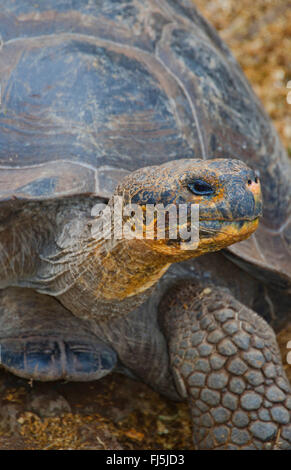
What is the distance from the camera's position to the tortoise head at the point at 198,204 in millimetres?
2037

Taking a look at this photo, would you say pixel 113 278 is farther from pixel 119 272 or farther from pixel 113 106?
pixel 113 106

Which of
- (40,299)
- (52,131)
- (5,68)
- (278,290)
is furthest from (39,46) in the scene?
(278,290)

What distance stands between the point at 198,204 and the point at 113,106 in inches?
46.3

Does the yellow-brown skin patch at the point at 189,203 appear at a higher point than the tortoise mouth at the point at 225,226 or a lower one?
higher

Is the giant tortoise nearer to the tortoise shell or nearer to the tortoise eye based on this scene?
the tortoise shell

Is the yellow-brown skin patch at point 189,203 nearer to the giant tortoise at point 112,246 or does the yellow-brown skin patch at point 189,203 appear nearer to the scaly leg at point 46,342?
the giant tortoise at point 112,246

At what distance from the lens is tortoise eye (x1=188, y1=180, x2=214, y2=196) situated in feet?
6.74

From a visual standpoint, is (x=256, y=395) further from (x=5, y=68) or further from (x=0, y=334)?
(x=5, y=68)

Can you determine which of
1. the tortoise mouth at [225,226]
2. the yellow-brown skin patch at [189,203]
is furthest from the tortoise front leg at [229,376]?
the tortoise mouth at [225,226]

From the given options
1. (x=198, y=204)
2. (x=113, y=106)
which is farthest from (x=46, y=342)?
(x=198, y=204)

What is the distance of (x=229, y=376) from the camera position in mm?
2908

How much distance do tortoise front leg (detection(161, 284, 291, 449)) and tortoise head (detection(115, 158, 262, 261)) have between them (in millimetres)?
904

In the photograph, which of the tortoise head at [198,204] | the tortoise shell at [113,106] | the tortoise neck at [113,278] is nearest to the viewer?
the tortoise head at [198,204]

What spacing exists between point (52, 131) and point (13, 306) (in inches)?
33.3
